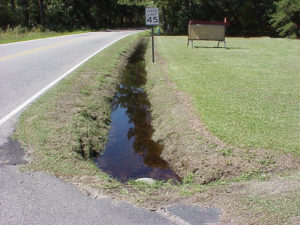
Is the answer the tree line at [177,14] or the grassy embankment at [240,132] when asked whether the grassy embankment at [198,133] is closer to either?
the grassy embankment at [240,132]

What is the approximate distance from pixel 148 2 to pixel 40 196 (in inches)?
1227

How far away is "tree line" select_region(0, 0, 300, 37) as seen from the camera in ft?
97.3

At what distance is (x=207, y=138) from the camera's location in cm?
509

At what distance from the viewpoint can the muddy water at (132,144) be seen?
4.82 m

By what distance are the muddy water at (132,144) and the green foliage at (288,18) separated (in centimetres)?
2385

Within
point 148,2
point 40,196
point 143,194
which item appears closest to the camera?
point 40,196

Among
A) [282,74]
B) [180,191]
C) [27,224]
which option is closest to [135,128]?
[180,191]

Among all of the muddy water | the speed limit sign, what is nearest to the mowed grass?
the muddy water

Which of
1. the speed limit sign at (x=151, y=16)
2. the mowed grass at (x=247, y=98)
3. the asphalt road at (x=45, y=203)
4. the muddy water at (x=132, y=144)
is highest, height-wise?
the speed limit sign at (x=151, y=16)

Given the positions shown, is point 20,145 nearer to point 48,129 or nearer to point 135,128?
point 48,129

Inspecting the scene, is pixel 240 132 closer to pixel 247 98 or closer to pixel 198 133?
pixel 198 133

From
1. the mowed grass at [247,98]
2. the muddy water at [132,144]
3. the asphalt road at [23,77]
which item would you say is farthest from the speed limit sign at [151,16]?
the muddy water at [132,144]

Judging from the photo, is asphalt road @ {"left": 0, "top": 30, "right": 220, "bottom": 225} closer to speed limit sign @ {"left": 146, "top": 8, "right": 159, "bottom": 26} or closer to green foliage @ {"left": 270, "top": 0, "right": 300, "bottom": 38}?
speed limit sign @ {"left": 146, "top": 8, "right": 159, "bottom": 26}

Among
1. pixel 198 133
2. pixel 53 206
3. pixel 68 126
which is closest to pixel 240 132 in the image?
pixel 198 133
